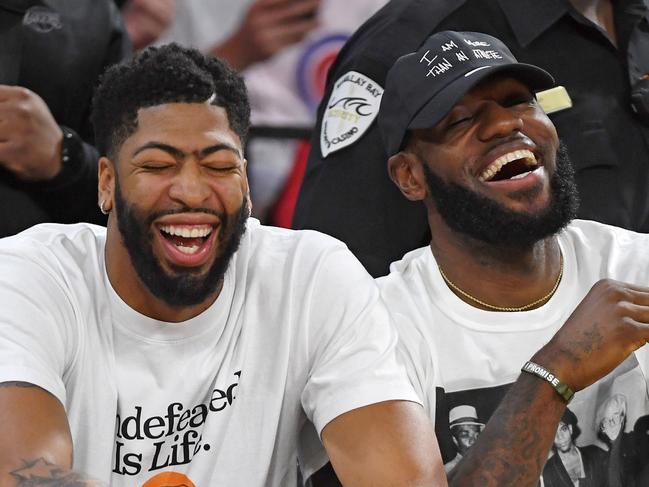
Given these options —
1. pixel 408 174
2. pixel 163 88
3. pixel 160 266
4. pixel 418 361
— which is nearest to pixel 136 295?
pixel 160 266

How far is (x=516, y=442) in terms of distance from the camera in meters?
2.06

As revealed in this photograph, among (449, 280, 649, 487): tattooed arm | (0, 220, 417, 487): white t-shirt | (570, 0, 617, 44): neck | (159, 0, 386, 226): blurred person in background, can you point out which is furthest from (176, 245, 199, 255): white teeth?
(159, 0, 386, 226): blurred person in background

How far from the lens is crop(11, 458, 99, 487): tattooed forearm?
178 cm

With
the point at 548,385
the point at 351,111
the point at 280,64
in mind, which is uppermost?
the point at 351,111

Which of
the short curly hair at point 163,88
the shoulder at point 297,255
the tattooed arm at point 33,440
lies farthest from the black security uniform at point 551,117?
the tattooed arm at point 33,440

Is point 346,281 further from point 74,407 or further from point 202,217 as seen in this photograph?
point 74,407

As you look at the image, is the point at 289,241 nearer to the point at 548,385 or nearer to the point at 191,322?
the point at 191,322

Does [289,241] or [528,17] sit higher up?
[528,17]

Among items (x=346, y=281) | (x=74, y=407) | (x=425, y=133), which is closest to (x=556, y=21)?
(x=425, y=133)

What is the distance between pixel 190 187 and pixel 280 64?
1403 millimetres

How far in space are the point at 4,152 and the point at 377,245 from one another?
79 cm

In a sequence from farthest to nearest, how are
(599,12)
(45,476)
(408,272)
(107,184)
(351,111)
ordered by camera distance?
(599,12) < (351,111) < (408,272) < (107,184) < (45,476)

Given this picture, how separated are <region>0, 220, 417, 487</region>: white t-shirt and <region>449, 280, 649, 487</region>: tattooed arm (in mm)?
161

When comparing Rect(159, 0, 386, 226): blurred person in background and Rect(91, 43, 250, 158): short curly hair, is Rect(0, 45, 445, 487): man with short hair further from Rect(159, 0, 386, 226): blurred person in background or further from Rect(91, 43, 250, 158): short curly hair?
Rect(159, 0, 386, 226): blurred person in background
